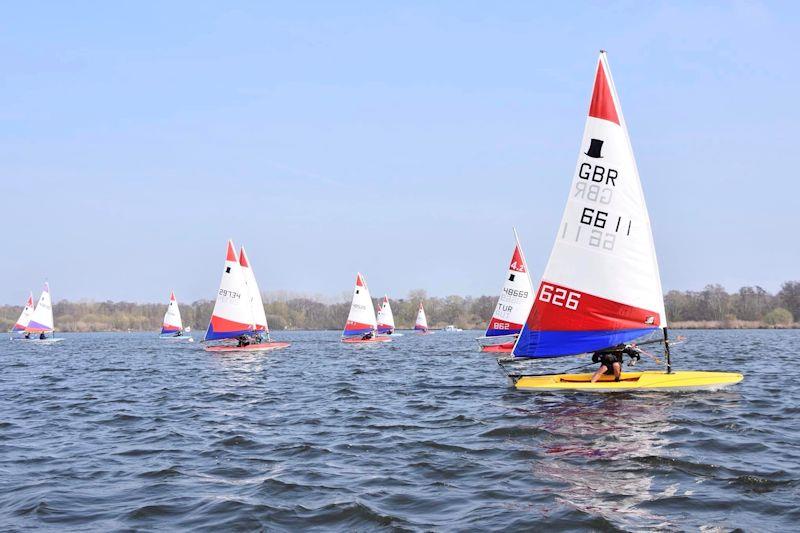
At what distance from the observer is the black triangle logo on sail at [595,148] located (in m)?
19.0

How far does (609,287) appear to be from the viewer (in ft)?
62.5

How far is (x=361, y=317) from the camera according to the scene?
6525cm

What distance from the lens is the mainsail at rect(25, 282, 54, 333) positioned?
7669 cm

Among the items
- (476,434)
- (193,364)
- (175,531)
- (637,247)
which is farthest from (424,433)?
(193,364)

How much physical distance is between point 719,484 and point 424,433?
20.0 ft

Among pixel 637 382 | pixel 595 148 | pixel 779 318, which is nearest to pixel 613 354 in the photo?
pixel 637 382

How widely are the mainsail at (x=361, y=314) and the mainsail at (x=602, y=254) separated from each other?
147 ft

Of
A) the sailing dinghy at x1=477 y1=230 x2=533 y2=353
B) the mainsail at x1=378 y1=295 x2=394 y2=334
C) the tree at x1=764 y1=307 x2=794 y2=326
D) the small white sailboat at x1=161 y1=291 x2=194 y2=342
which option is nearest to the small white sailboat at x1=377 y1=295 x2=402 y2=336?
the mainsail at x1=378 y1=295 x2=394 y2=334

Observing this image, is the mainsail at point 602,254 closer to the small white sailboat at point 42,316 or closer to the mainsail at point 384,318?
the mainsail at point 384,318

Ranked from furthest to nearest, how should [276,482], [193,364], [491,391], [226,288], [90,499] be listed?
1. [226,288]
2. [193,364]
3. [491,391]
4. [276,482]
5. [90,499]

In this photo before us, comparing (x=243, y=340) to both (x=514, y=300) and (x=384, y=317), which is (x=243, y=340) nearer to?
(x=514, y=300)

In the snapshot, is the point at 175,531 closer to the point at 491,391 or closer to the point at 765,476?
the point at 765,476

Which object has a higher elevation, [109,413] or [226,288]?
[226,288]

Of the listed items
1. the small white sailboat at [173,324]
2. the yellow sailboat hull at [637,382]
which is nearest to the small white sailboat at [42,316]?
the small white sailboat at [173,324]
